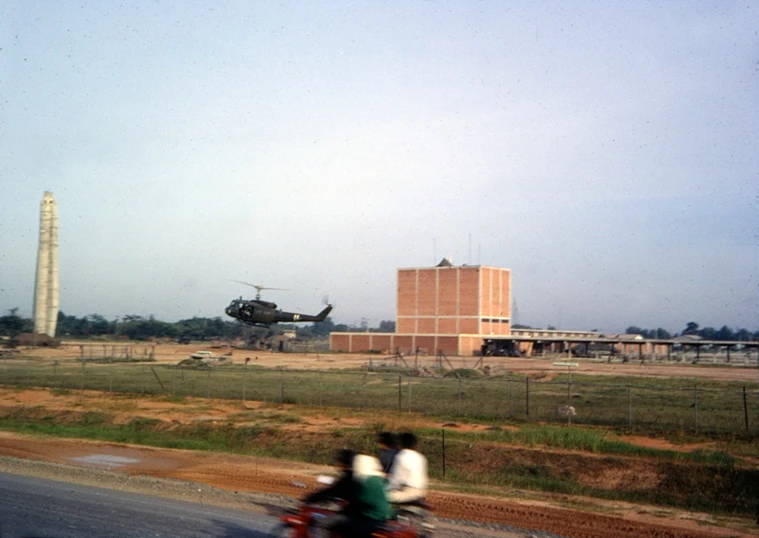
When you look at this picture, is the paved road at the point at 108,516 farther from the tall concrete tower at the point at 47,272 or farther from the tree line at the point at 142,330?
the tree line at the point at 142,330

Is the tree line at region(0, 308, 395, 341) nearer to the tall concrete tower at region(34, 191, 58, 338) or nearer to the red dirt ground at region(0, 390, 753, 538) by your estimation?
the tall concrete tower at region(34, 191, 58, 338)

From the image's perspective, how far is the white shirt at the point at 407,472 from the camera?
1074 cm

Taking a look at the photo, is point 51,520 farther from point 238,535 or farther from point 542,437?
point 542,437

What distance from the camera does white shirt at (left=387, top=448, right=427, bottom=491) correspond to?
10.7 m

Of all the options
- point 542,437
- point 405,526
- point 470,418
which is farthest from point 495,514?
point 470,418

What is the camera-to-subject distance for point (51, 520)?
43.4 ft

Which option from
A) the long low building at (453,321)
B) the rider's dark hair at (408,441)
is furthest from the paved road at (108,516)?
the long low building at (453,321)

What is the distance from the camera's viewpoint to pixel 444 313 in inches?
4331

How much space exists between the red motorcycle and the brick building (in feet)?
307

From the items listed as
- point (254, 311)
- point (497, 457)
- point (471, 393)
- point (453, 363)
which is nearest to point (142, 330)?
point (453, 363)

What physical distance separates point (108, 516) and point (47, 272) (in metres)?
91.5

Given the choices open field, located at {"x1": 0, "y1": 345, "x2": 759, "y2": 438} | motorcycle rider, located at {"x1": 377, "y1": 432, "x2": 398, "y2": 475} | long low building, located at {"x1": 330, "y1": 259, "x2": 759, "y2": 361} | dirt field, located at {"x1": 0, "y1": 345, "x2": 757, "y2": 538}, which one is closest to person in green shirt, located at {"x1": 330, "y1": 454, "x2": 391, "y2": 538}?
motorcycle rider, located at {"x1": 377, "y1": 432, "x2": 398, "y2": 475}

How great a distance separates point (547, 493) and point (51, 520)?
1211cm

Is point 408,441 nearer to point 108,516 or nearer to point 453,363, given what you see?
point 108,516
